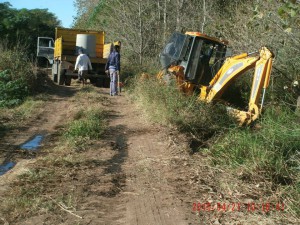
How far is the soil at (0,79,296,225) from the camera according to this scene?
177 inches

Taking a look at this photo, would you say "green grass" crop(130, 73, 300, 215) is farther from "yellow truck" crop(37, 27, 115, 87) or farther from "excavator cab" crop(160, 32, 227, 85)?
"yellow truck" crop(37, 27, 115, 87)

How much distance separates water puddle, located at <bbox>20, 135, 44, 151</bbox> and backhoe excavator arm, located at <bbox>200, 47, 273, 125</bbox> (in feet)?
12.0

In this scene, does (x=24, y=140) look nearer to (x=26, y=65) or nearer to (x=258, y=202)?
(x=258, y=202)

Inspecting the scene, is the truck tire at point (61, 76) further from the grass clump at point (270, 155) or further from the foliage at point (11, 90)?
the grass clump at point (270, 155)

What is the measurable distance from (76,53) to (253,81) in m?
11.5

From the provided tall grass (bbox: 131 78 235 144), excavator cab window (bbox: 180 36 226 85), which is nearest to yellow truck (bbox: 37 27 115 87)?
excavator cab window (bbox: 180 36 226 85)

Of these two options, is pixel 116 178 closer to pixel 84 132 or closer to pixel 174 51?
pixel 84 132

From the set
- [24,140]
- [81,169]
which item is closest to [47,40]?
[24,140]

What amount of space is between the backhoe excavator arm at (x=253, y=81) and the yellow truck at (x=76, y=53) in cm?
889

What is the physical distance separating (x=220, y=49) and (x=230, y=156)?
5730 mm

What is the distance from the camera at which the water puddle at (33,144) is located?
7719mm

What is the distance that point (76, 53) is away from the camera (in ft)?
61.9

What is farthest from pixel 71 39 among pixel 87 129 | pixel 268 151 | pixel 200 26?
pixel 268 151

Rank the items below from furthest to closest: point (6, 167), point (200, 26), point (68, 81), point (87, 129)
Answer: point (68, 81), point (200, 26), point (87, 129), point (6, 167)
